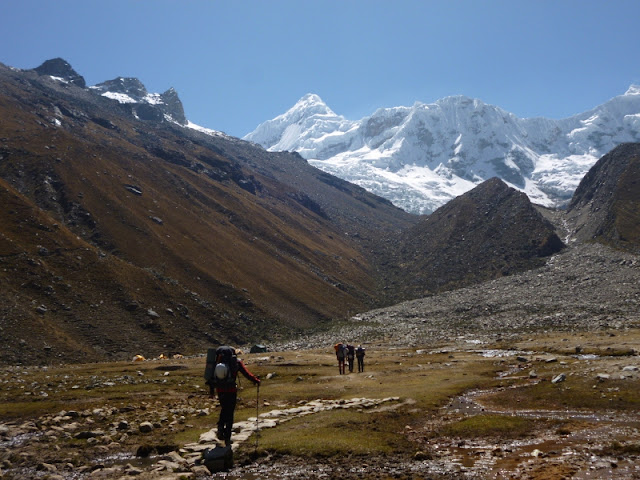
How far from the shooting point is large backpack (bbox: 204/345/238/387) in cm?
1948

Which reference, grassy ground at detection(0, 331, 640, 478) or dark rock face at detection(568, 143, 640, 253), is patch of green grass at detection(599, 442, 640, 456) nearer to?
grassy ground at detection(0, 331, 640, 478)

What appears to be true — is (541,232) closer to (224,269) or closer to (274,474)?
(224,269)

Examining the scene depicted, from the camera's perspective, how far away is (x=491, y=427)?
21438 millimetres

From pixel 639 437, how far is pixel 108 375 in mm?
42541

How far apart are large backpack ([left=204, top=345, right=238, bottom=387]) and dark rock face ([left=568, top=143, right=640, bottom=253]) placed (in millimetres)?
138416

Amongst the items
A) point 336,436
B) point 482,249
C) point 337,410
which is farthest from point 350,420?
point 482,249

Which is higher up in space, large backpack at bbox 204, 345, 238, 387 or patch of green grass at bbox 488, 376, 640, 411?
large backpack at bbox 204, 345, 238, 387

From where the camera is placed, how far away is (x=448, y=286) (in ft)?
507

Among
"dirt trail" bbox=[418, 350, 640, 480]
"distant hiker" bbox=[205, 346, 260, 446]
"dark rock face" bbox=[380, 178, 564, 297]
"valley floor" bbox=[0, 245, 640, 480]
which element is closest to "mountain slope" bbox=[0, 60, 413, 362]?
"dark rock face" bbox=[380, 178, 564, 297]

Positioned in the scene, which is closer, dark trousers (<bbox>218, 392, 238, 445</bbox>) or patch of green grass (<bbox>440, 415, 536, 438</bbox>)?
dark trousers (<bbox>218, 392, 238, 445</bbox>)

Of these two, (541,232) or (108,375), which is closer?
(108,375)

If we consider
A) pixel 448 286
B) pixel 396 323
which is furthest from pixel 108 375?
pixel 448 286

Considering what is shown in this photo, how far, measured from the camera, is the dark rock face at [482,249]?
156750 millimetres

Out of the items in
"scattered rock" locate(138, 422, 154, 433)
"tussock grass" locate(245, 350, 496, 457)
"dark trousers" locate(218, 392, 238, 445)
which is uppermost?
"dark trousers" locate(218, 392, 238, 445)
